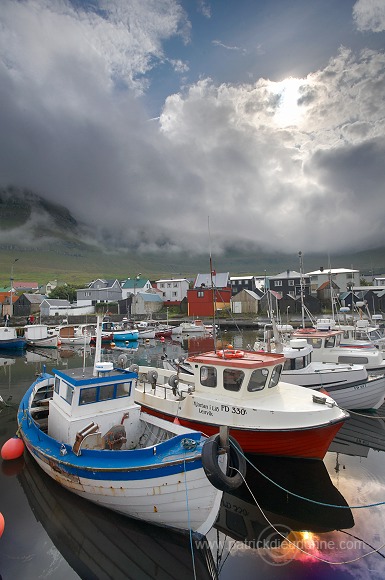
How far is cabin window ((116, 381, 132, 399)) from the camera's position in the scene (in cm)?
960

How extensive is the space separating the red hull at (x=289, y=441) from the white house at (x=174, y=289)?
81868mm

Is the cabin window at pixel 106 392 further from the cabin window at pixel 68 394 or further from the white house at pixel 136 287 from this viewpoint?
the white house at pixel 136 287

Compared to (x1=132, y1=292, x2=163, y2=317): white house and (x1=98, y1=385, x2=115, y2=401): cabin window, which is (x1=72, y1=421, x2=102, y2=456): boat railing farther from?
(x1=132, y1=292, x2=163, y2=317): white house

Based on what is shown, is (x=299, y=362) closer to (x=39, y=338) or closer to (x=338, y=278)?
(x=39, y=338)

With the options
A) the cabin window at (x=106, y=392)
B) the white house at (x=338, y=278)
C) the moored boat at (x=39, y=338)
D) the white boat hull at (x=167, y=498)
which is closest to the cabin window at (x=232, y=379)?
the cabin window at (x=106, y=392)

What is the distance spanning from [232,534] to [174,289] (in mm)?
86270

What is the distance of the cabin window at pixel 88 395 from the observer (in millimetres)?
9086

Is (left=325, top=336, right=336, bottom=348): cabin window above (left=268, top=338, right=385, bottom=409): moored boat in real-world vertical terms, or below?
above

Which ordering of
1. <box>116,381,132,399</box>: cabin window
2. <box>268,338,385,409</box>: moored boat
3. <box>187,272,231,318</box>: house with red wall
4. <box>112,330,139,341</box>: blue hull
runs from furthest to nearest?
<box>187,272,231,318</box>: house with red wall
<box>112,330,139,341</box>: blue hull
<box>268,338,385,409</box>: moored boat
<box>116,381,132,399</box>: cabin window

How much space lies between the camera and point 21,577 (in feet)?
21.1

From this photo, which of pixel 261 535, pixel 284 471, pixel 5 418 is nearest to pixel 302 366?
pixel 284 471

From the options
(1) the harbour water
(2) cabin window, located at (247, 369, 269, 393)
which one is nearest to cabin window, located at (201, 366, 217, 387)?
(2) cabin window, located at (247, 369, 269, 393)

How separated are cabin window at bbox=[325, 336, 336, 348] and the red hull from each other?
31.3 ft

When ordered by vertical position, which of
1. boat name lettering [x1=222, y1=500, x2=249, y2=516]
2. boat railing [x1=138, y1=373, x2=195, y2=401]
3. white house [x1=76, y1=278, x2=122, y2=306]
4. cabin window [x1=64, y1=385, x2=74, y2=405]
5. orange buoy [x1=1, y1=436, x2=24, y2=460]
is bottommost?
boat name lettering [x1=222, y1=500, x2=249, y2=516]
